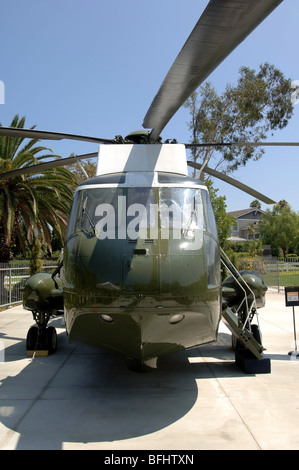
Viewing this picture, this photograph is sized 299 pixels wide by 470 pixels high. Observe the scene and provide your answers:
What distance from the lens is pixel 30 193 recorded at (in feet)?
44.1

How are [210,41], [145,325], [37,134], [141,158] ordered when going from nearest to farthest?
[210,41]
[145,325]
[37,134]
[141,158]

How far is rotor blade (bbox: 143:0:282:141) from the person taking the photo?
1.89 metres

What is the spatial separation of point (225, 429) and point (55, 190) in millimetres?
11410

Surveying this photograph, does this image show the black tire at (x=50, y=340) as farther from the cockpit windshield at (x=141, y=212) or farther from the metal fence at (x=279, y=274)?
the metal fence at (x=279, y=274)

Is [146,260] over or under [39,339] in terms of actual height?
over

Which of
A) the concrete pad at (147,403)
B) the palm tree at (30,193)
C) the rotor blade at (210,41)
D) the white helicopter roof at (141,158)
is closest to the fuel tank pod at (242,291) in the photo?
the concrete pad at (147,403)

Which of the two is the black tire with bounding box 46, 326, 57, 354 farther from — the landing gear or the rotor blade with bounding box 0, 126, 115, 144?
the rotor blade with bounding box 0, 126, 115, 144

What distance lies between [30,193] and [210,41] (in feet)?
39.8

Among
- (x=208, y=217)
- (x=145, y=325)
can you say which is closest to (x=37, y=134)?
(x=208, y=217)

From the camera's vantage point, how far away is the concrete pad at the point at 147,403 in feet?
11.8

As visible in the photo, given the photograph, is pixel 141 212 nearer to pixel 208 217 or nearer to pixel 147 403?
pixel 208 217

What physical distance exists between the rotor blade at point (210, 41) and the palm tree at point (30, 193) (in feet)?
35.0

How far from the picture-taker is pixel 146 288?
11.5 ft

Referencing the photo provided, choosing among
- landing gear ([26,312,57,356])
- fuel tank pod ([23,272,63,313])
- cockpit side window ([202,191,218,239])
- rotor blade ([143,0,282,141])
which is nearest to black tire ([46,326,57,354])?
landing gear ([26,312,57,356])
